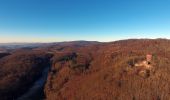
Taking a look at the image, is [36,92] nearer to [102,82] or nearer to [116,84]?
[102,82]

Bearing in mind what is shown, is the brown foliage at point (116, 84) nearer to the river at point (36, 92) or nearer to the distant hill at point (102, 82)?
the distant hill at point (102, 82)

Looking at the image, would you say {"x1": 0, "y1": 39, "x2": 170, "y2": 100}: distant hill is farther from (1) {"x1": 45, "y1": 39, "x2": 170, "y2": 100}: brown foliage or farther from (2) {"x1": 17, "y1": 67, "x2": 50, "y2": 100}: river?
(2) {"x1": 17, "y1": 67, "x2": 50, "y2": 100}: river

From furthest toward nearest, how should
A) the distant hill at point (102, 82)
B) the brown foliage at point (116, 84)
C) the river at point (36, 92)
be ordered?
the river at point (36, 92) < the distant hill at point (102, 82) < the brown foliage at point (116, 84)

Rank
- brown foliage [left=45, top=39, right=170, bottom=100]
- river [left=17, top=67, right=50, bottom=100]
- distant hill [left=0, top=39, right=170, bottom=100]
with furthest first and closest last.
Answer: river [left=17, top=67, right=50, bottom=100], distant hill [left=0, top=39, right=170, bottom=100], brown foliage [left=45, top=39, right=170, bottom=100]

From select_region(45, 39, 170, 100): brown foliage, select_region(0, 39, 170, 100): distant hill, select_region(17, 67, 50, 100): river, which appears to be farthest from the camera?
select_region(17, 67, 50, 100): river

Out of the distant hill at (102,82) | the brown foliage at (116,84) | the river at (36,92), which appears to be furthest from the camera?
the river at (36,92)

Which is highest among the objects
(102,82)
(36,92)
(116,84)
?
(102,82)

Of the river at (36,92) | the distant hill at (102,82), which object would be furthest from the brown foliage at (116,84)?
the river at (36,92)

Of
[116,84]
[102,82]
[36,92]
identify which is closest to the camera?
[36,92]

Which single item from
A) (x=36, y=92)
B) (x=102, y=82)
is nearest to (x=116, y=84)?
(x=102, y=82)

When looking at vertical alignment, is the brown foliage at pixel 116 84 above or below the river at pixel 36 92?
above

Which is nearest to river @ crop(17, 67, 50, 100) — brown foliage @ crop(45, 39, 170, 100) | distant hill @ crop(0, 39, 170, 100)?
distant hill @ crop(0, 39, 170, 100)

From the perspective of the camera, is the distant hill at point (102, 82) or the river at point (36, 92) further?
the river at point (36, 92)

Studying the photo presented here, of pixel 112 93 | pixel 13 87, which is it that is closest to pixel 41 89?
pixel 13 87
